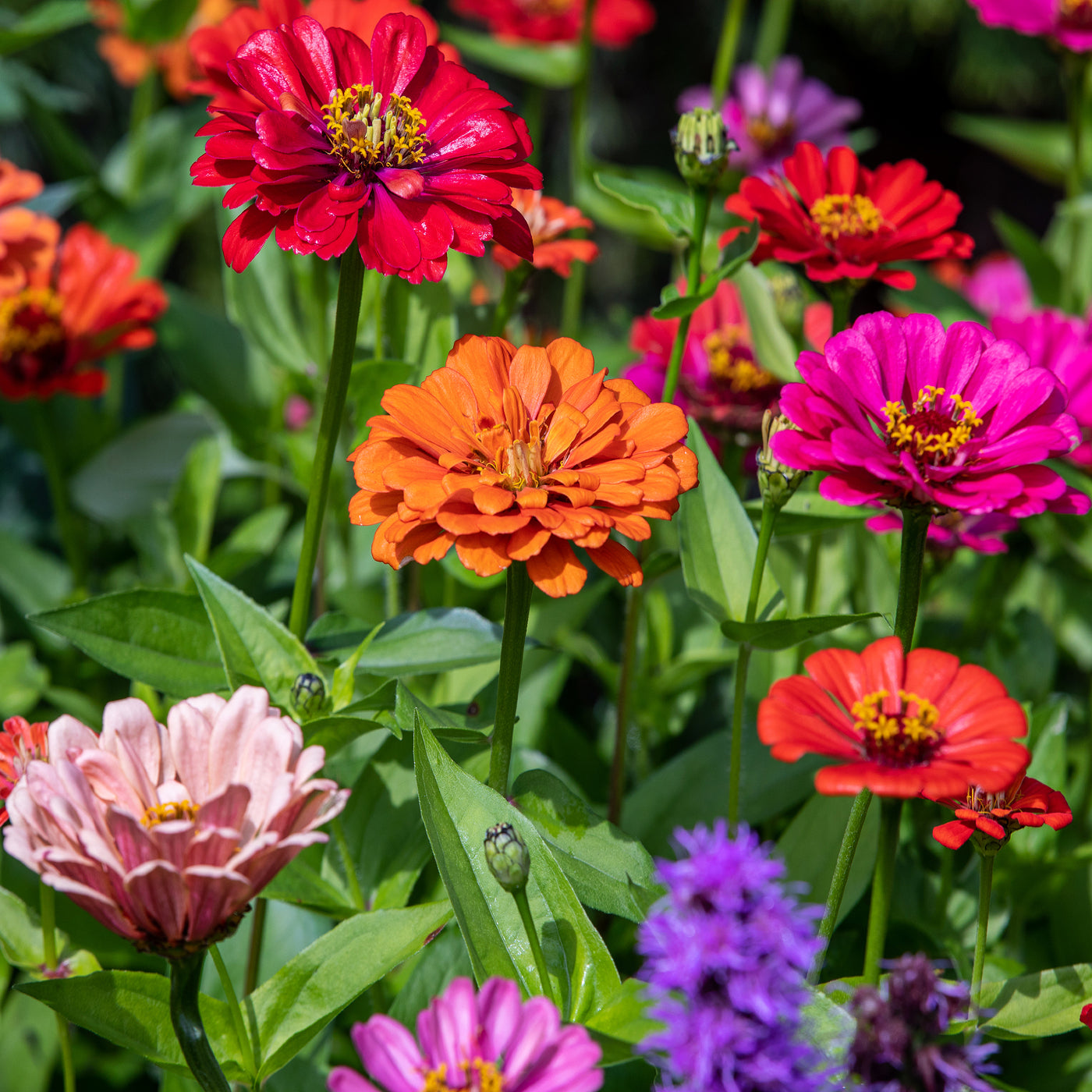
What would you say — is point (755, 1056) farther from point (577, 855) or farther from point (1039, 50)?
point (1039, 50)

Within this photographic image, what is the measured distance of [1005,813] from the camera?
0.45m

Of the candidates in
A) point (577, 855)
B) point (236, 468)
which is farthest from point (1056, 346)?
point (236, 468)

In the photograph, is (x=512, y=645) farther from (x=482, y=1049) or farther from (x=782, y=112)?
(x=782, y=112)

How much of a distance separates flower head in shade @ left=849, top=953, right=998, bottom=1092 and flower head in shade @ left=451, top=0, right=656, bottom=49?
111 cm

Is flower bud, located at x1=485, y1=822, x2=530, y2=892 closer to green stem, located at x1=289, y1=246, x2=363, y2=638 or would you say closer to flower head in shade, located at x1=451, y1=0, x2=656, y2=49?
green stem, located at x1=289, y1=246, x2=363, y2=638

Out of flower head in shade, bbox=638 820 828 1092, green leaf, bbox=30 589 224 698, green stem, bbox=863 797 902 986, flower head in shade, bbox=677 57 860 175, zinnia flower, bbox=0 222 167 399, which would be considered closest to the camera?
flower head in shade, bbox=638 820 828 1092

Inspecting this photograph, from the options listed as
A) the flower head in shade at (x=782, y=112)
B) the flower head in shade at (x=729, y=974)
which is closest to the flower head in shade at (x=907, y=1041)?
the flower head in shade at (x=729, y=974)

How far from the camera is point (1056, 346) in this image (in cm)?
79

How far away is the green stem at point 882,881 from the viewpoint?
0.43 meters

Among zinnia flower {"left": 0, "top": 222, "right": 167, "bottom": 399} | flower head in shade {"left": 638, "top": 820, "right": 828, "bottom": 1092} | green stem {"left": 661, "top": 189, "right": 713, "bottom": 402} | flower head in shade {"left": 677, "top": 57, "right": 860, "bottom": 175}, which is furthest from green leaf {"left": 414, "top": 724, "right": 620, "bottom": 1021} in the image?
flower head in shade {"left": 677, "top": 57, "right": 860, "bottom": 175}

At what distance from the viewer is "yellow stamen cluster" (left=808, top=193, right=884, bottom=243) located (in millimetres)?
627

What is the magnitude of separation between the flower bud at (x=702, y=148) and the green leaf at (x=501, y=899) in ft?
0.99

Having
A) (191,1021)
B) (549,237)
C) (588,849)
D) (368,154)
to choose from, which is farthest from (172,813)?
(549,237)

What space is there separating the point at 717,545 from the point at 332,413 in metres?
0.21
